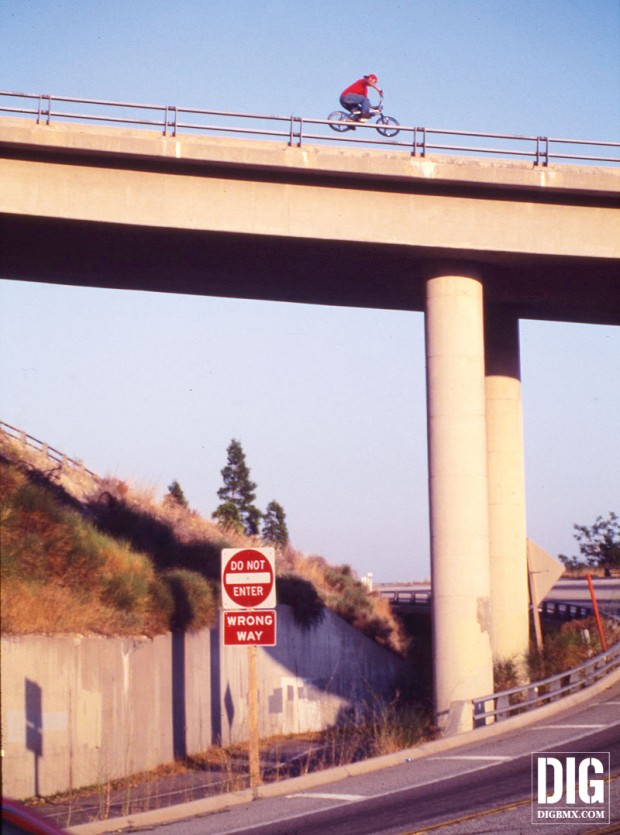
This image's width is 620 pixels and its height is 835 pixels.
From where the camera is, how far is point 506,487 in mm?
27953

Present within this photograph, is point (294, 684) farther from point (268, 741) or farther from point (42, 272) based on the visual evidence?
point (42, 272)

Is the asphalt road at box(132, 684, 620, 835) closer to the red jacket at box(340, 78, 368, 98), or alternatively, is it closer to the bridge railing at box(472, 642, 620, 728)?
the bridge railing at box(472, 642, 620, 728)

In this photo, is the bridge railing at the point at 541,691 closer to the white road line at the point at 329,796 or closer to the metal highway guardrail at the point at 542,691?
the metal highway guardrail at the point at 542,691

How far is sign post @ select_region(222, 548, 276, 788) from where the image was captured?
15117 millimetres

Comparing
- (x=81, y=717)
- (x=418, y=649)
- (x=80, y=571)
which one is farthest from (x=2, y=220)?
(x=418, y=649)

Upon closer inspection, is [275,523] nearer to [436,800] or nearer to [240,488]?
[240,488]

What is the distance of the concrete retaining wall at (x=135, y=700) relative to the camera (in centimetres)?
1642

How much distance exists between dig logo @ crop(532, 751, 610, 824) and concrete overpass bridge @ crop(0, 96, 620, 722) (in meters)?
6.95

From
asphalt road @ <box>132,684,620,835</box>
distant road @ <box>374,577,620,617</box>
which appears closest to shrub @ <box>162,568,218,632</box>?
asphalt road @ <box>132,684,620,835</box>

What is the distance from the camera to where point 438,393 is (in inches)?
902

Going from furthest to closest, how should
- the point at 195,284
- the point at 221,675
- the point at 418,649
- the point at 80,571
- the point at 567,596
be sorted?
the point at 567,596 → the point at 418,649 → the point at 195,284 → the point at 221,675 → the point at 80,571

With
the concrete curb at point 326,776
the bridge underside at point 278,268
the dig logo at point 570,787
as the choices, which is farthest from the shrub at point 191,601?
the dig logo at point 570,787

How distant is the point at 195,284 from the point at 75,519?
685 centimetres

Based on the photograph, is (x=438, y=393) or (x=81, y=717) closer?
(x=81, y=717)
